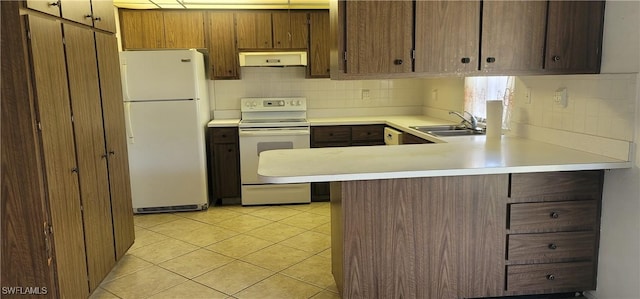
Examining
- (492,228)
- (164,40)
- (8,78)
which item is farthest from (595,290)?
(164,40)

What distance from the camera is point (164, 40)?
4.60 meters

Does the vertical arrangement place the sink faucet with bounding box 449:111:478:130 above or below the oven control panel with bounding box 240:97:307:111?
below

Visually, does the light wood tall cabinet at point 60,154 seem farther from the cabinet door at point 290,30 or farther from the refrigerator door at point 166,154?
the cabinet door at point 290,30

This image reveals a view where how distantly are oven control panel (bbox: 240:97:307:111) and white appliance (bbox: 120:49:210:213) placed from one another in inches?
22.0

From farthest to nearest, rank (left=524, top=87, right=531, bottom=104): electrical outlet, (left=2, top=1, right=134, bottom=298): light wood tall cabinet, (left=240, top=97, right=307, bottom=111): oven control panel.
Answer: (left=240, top=97, right=307, bottom=111): oven control panel
(left=524, top=87, right=531, bottom=104): electrical outlet
(left=2, top=1, right=134, bottom=298): light wood tall cabinet

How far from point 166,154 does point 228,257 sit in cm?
154

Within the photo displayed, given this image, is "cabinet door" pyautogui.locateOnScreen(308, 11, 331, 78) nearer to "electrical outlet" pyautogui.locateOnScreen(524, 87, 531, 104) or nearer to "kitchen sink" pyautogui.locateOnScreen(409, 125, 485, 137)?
"kitchen sink" pyautogui.locateOnScreen(409, 125, 485, 137)

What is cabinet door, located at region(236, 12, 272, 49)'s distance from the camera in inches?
183

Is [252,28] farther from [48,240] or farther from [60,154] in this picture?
[48,240]

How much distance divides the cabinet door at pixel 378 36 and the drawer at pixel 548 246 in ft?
3.78

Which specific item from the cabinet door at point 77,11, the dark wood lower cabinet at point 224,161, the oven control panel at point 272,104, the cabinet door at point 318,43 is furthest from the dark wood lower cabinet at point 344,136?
the cabinet door at point 77,11

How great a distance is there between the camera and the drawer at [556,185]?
7.72ft

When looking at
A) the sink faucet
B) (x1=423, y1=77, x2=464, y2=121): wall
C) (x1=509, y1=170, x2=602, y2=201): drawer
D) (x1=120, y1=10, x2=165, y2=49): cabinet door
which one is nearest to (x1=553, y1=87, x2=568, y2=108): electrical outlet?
(x1=509, y1=170, x2=602, y2=201): drawer

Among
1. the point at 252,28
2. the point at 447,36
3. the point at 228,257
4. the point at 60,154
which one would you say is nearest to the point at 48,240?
the point at 60,154
